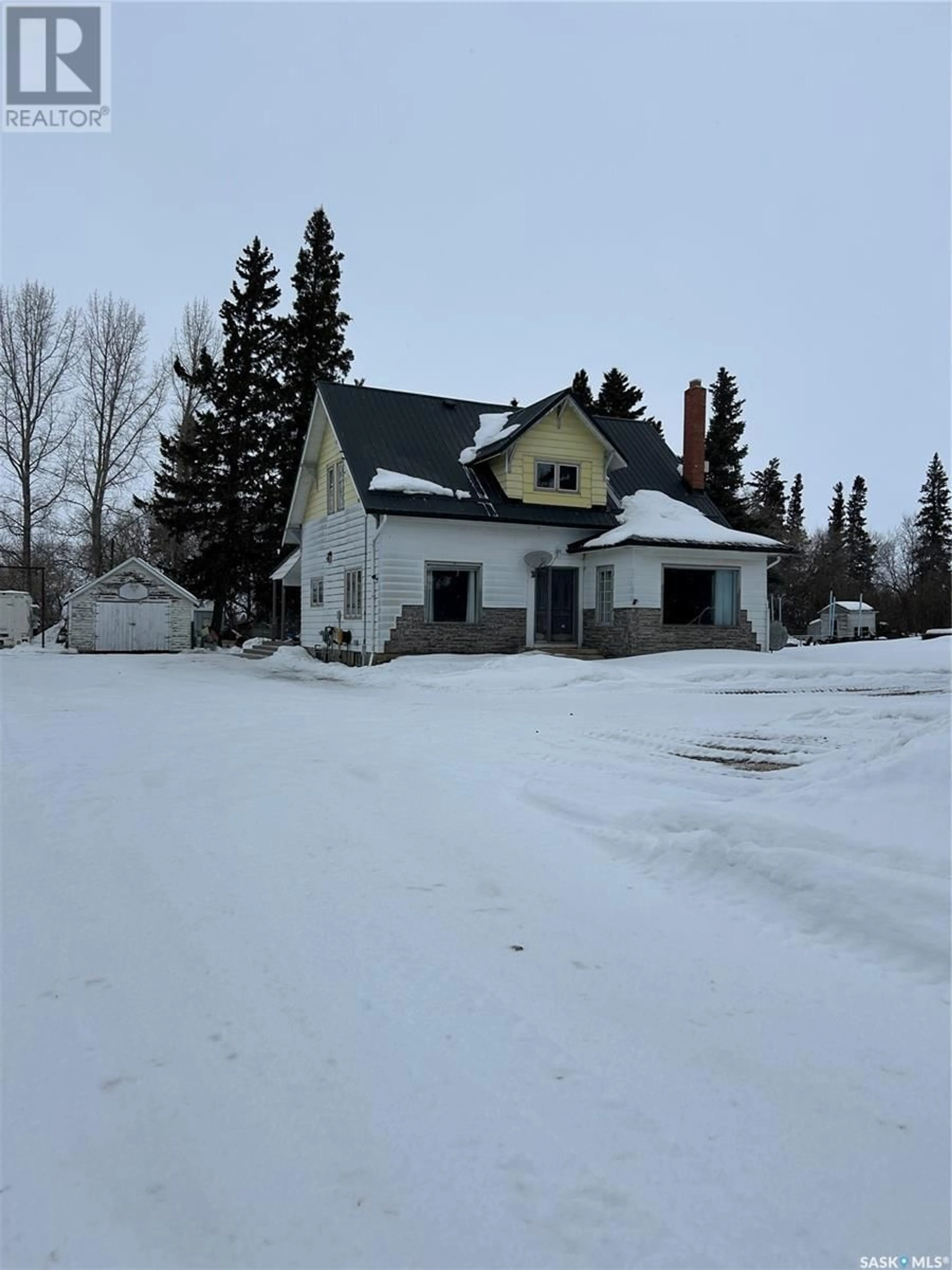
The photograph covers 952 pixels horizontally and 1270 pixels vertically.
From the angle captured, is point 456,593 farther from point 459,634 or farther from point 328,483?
point 328,483

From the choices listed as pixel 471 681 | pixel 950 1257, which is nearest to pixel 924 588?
pixel 471 681

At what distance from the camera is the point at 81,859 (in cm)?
461

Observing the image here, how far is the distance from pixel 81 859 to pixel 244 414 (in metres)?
32.5

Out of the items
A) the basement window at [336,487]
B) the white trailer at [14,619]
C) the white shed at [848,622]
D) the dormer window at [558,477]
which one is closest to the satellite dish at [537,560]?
the dormer window at [558,477]

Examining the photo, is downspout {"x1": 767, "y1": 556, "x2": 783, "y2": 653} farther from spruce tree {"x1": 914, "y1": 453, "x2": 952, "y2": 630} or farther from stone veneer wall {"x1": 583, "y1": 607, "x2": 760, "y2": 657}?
spruce tree {"x1": 914, "y1": 453, "x2": 952, "y2": 630}

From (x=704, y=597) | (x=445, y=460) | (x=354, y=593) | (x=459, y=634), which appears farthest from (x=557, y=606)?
(x=354, y=593)

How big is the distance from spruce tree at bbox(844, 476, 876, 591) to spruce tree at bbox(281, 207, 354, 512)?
41525mm

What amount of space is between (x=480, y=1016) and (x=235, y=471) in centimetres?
3382

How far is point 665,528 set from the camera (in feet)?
66.2

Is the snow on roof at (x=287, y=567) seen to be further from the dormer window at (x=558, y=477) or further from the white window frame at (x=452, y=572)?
the dormer window at (x=558, y=477)

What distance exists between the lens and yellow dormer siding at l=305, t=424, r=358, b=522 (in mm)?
21016

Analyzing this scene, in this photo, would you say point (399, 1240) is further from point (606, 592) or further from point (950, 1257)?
point (606, 592)

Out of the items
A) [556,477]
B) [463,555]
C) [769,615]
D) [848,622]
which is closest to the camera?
[463,555]

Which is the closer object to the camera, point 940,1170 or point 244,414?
point 940,1170
